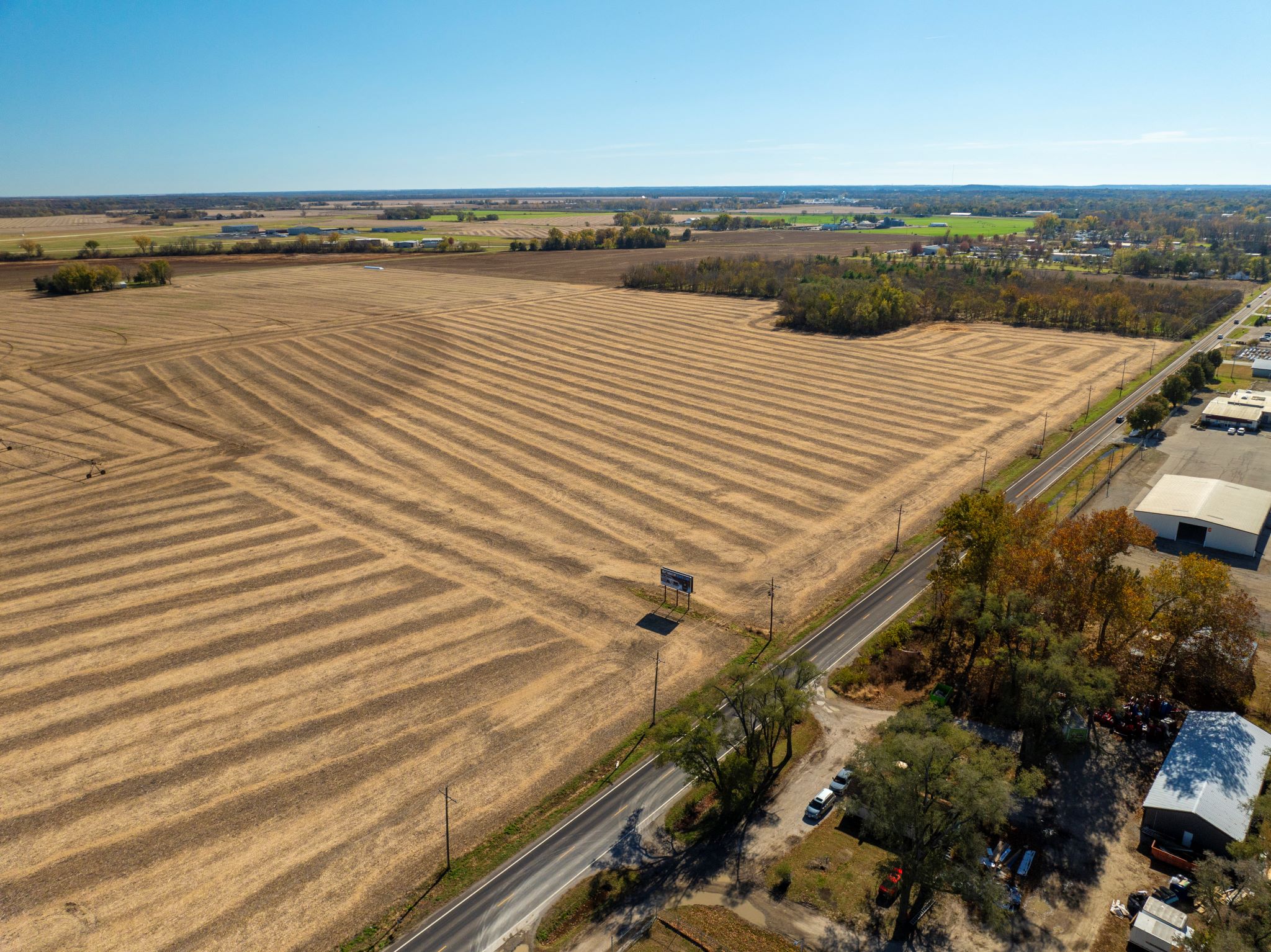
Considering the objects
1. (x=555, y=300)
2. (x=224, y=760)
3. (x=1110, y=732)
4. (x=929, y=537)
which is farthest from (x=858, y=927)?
(x=555, y=300)

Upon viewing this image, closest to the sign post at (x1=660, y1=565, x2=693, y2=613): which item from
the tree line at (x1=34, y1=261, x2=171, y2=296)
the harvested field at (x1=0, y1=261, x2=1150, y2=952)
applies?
the harvested field at (x1=0, y1=261, x2=1150, y2=952)

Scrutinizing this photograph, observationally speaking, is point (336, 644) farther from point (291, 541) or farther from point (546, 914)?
point (546, 914)

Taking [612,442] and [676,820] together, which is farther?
[612,442]

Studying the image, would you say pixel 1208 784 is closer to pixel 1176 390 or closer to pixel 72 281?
pixel 1176 390

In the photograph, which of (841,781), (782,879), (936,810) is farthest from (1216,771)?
(782,879)

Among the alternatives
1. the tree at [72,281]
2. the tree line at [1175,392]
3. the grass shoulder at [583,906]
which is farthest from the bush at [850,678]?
the tree at [72,281]

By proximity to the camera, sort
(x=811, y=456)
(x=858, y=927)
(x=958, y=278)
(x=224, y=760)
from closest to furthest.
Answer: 1. (x=858, y=927)
2. (x=224, y=760)
3. (x=811, y=456)
4. (x=958, y=278)

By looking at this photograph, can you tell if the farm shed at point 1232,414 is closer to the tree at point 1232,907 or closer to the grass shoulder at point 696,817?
the tree at point 1232,907
